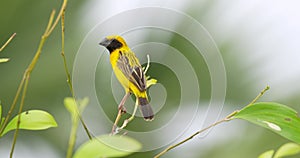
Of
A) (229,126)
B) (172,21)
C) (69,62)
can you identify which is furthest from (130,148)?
(229,126)

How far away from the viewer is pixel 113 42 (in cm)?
19

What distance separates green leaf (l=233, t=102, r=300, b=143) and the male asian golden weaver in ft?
0.13

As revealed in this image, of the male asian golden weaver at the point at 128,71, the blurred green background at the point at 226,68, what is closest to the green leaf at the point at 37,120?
the male asian golden weaver at the point at 128,71

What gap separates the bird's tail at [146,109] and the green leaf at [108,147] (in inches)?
1.9

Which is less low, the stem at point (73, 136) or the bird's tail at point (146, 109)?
the bird's tail at point (146, 109)

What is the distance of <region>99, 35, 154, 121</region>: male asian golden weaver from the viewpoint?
0.18 m

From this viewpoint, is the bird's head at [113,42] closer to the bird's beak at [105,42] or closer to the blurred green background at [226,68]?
the bird's beak at [105,42]

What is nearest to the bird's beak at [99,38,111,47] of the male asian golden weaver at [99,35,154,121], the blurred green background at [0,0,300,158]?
the male asian golden weaver at [99,35,154,121]

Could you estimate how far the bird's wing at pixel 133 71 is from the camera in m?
0.18

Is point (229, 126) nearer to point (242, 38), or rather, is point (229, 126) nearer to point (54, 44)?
point (242, 38)

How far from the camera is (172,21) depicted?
45.4 inches

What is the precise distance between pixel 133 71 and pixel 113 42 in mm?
16

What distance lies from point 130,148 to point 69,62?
118 cm

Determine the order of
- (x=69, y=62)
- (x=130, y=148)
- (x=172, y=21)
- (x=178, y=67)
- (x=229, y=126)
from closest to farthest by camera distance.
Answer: (x=130, y=148), (x=178, y=67), (x=172, y=21), (x=69, y=62), (x=229, y=126)
